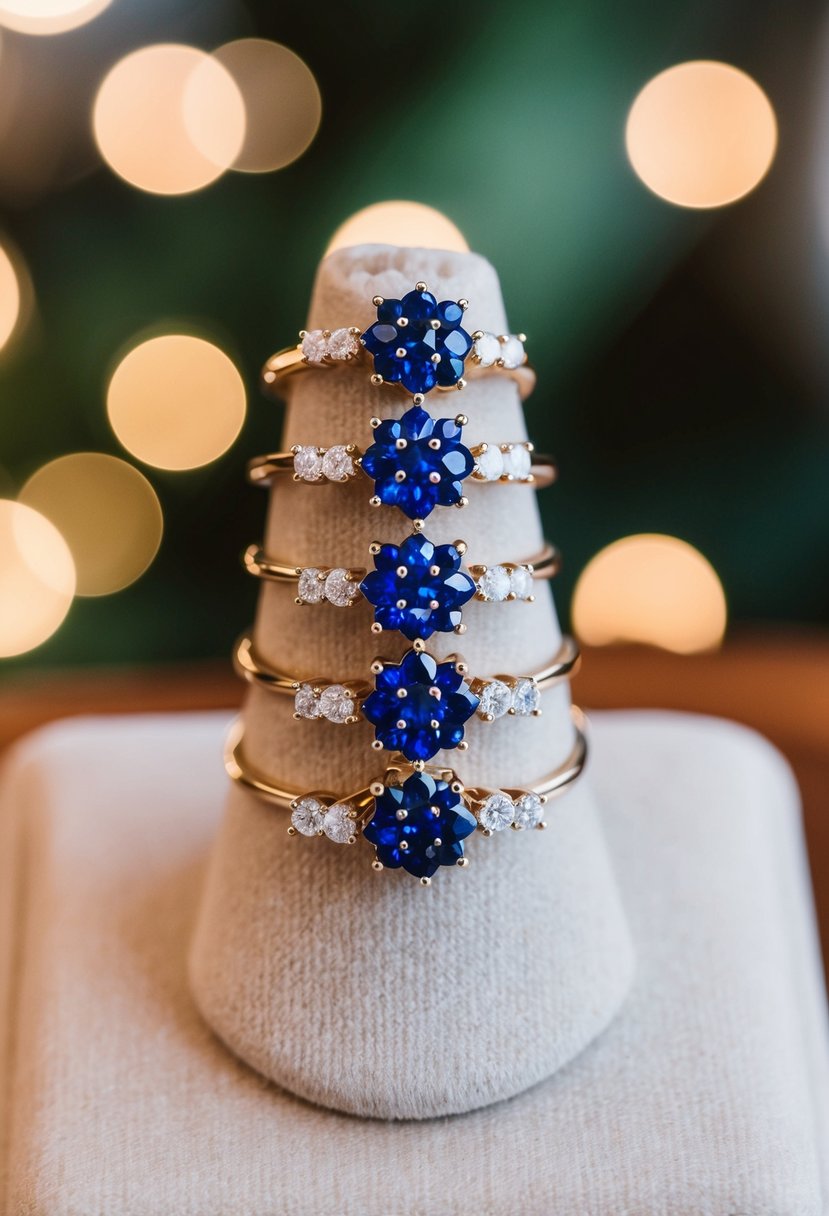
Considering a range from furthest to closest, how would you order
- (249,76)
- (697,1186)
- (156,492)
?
(156,492)
(249,76)
(697,1186)

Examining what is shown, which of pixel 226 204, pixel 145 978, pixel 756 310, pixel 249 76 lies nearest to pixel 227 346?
pixel 226 204

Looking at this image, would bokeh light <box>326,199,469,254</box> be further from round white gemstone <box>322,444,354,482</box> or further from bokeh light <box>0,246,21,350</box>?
round white gemstone <box>322,444,354,482</box>

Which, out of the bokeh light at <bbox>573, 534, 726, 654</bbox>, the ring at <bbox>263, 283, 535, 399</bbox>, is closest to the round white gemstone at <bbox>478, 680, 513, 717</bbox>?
the ring at <bbox>263, 283, 535, 399</bbox>

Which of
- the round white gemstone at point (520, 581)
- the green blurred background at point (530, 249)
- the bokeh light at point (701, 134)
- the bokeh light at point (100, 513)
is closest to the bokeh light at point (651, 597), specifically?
the green blurred background at point (530, 249)

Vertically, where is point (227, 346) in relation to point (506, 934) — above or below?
above

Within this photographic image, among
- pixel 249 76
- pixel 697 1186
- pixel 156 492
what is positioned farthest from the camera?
pixel 156 492

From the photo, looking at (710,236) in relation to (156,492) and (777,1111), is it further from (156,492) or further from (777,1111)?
(777,1111)
